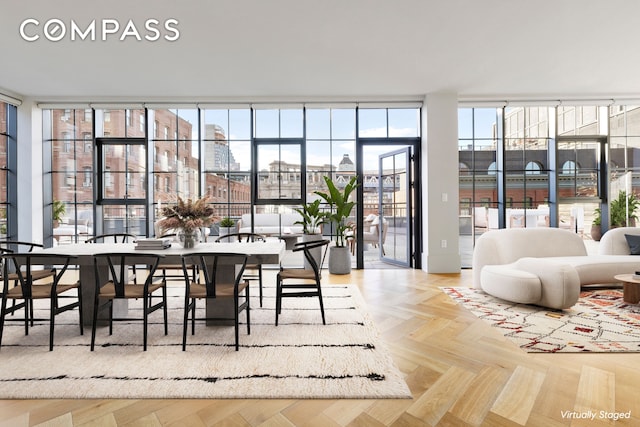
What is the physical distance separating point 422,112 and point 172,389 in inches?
203

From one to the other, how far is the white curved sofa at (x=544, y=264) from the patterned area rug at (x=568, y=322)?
0.47 ft

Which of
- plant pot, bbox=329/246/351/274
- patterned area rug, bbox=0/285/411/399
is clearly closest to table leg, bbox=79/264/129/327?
patterned area rug, bbox=0/285/411/399

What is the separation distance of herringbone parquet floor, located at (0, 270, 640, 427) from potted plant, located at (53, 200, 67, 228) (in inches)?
185

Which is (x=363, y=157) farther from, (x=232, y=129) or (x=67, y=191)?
(x=67, y=191)

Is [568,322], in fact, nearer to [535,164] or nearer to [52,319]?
[535,164]

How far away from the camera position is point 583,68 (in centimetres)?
436

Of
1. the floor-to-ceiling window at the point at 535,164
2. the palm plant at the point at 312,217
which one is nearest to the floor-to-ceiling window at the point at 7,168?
the palm plant at the point at 312,217

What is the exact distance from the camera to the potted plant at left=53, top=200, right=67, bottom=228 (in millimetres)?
5551

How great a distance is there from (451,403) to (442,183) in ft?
13.2

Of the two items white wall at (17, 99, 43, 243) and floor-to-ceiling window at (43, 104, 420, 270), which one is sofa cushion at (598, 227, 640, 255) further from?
white wall at (17, 99, 43, 243)

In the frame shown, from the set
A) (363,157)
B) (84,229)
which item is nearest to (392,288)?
(363,157)

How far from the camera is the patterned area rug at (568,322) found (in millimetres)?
2492

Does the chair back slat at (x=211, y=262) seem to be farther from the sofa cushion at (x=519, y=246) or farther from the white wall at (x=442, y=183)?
the white wall at (x=442, y=183)

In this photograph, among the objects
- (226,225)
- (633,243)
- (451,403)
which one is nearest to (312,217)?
(226,225)
